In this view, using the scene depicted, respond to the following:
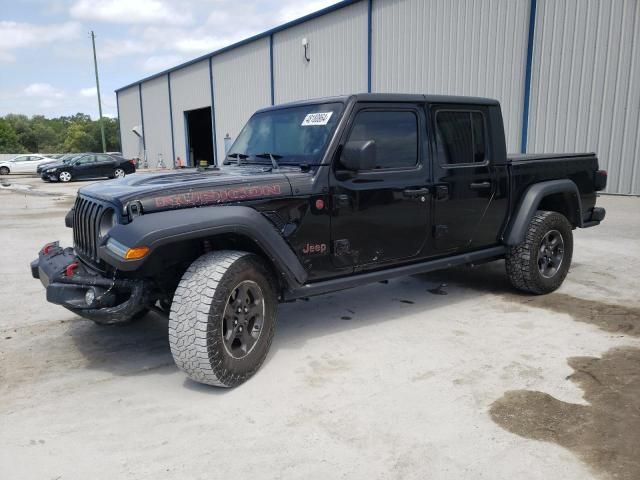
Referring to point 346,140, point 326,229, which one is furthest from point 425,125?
point 326,229

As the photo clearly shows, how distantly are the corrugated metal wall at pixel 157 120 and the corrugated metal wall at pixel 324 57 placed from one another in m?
14.1

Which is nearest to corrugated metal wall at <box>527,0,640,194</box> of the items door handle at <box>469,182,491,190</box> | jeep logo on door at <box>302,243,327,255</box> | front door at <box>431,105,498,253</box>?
front door at <box>431,105,498,253</box>

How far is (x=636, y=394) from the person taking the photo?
3.11 m

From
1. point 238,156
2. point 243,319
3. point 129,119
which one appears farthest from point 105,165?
point 243,319

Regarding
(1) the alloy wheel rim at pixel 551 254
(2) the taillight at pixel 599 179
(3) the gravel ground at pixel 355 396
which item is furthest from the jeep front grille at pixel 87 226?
(2) the taillight at pixel 599 179

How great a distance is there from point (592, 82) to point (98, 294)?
1114 cm

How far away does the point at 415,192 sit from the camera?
4.10 metres

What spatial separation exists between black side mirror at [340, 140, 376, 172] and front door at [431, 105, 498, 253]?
0.91 meters

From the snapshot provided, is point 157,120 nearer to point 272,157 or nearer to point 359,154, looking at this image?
point 272,157

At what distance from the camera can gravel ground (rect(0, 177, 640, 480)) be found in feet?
8.27

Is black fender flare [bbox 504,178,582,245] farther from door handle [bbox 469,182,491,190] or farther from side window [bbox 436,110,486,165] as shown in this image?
side window [bbox 436,110,486,165]

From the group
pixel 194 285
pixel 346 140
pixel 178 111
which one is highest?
pixel 178 111

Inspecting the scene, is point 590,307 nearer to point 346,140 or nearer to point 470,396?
point 470,396

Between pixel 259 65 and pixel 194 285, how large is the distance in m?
20.3
